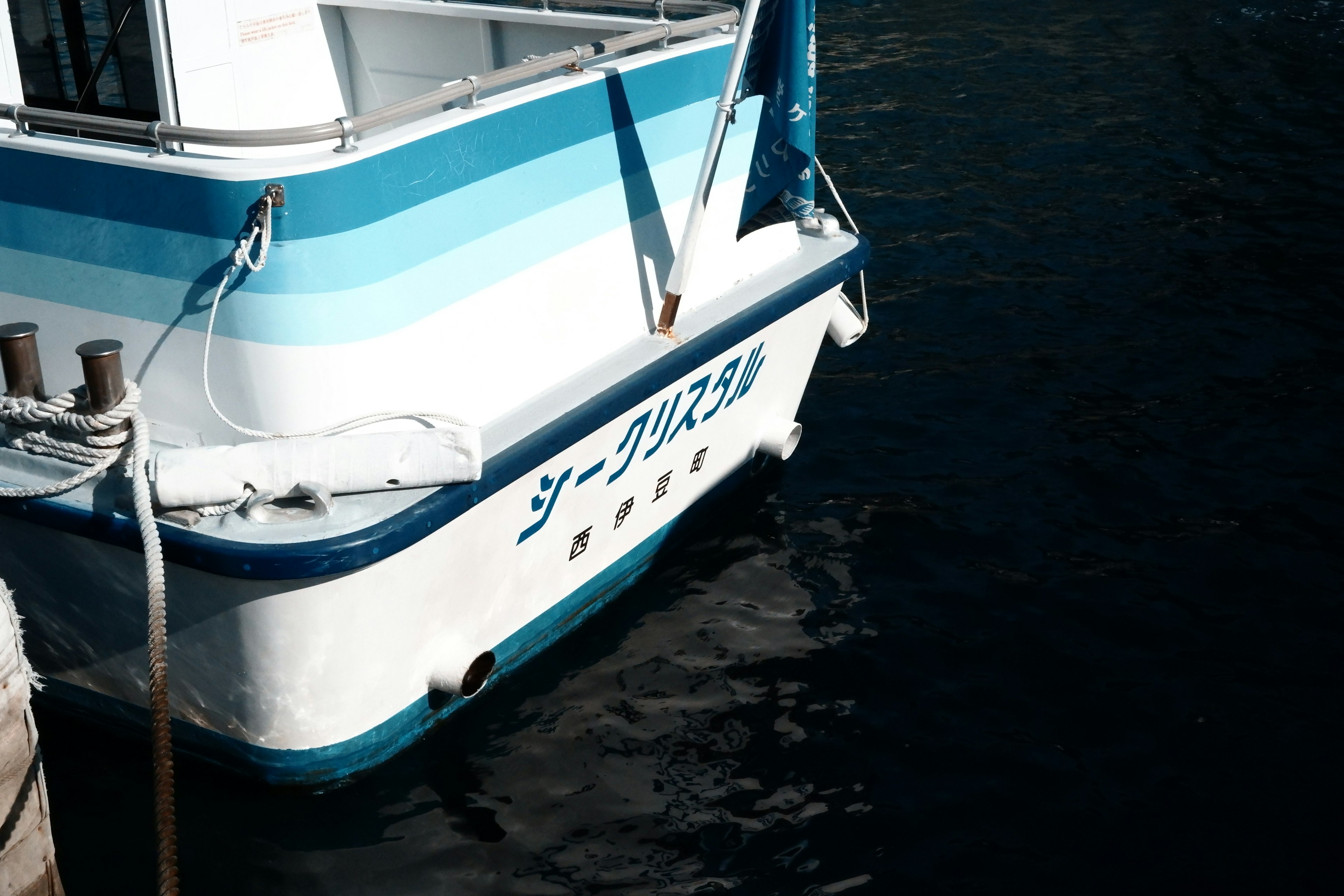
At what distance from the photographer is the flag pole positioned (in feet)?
15.1

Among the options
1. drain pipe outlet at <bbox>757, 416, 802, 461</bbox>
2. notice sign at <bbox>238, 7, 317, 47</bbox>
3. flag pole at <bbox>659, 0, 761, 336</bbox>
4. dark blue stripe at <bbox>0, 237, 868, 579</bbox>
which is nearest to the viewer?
dark blue stripe at <bbox>0, 237, 868, 579</bbox>

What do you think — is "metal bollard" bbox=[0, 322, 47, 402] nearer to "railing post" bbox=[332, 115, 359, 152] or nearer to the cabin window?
"railing post" bbox=[332, 115, 359, 152]

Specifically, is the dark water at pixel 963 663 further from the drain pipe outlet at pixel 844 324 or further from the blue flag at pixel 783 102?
the blue flag at pixel 783 102

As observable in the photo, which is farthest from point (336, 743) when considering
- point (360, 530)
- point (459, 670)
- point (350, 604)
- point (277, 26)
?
point (277, 26)

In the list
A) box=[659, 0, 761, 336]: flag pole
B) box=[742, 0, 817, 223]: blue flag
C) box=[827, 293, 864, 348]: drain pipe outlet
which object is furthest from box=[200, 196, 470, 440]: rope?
box=[827, 293, 864, 348]: drain pipe outlet

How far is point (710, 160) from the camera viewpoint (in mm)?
4652

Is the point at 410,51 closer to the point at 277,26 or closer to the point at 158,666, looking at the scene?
the point at 277,26

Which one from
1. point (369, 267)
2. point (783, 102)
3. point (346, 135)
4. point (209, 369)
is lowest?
point (209, 369)

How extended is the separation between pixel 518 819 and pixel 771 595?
5.34 ft

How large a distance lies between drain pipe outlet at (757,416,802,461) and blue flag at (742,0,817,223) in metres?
1.08

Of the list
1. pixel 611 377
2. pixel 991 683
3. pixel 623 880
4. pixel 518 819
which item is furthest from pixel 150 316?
pixel 991 683

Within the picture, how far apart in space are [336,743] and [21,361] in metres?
1.47

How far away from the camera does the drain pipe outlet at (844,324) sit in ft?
19.5

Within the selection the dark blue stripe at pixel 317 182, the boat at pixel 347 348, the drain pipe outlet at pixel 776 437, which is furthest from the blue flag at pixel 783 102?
the drain pipe outlet at pixel 776 437
